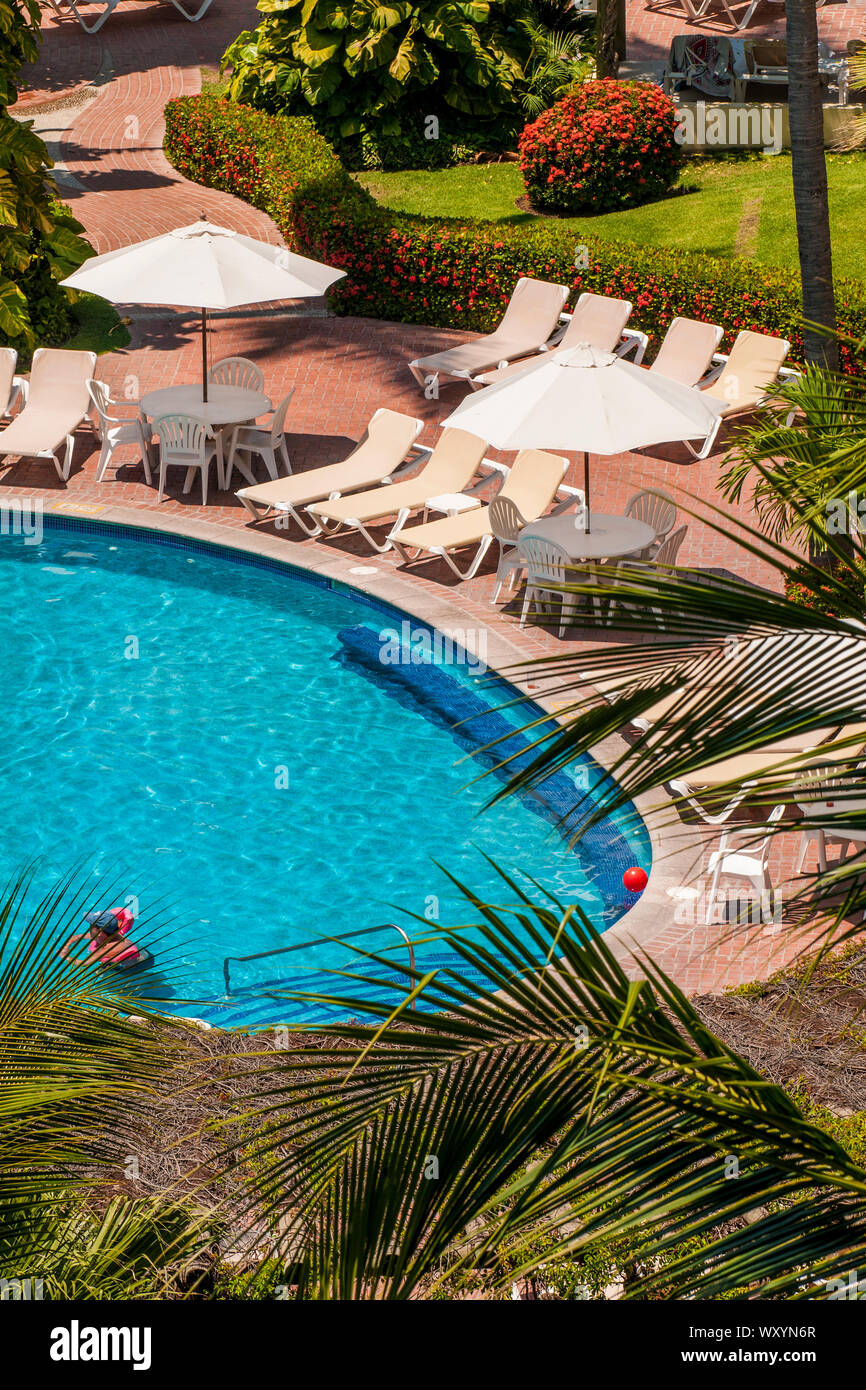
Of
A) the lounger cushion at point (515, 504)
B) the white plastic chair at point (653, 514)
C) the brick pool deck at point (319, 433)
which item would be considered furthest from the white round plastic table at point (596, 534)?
the brick pool deck at point (319, 433)

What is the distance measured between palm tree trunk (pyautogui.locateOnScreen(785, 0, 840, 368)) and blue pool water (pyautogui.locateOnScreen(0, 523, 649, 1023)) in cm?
432

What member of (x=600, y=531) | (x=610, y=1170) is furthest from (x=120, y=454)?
(x=610, y=1170)

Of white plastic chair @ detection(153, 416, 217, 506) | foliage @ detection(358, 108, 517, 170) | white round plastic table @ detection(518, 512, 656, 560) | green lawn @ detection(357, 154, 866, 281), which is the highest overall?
foliage @ detection(358, 108, 517, 170)

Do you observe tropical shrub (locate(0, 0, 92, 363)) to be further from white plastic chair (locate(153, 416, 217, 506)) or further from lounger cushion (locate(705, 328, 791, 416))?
lounger cushion (locate(705, 328, 791, 416))

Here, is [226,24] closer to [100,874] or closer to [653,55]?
[653,55]

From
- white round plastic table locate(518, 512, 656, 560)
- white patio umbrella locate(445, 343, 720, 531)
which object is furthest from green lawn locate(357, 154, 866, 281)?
white patio umbrella locate(445, 343, 720, 531)

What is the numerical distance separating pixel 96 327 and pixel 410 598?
8.87m

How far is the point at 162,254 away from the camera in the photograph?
632 inches

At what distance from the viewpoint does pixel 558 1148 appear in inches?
153

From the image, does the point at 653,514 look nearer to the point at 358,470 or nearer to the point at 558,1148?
the point at 358,470

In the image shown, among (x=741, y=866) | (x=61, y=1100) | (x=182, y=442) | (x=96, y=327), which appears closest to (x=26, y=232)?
(x=96, y=327)

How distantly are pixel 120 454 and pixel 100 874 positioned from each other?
774 centimetres

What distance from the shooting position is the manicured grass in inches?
794

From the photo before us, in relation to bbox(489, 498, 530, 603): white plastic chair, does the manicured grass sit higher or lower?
higher
